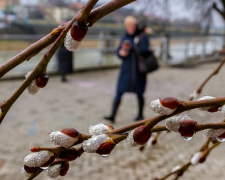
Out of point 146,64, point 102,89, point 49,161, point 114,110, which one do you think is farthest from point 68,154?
point 102,89

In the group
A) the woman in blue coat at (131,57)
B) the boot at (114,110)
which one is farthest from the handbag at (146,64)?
the boot at (114,110)

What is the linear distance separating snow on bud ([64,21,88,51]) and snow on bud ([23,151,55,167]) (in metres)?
0.15

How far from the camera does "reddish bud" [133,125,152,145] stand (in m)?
0.47

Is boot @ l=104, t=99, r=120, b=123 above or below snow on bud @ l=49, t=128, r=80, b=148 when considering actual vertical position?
below

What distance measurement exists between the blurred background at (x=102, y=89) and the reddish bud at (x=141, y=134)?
219 millimetres

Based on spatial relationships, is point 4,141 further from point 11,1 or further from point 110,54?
point 110,54

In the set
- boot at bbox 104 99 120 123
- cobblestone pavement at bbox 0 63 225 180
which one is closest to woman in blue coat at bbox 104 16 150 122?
boot at bbox 104 99 120 123

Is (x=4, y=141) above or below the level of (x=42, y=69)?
below

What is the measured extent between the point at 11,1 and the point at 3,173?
226 inches

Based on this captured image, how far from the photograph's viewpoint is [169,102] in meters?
0.46

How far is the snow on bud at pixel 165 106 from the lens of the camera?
0.46 m

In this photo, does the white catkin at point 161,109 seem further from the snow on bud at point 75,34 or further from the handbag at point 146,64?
the handbag at point 146,64

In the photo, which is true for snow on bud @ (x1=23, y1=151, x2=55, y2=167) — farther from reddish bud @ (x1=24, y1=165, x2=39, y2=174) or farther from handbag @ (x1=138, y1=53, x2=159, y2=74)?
handbag @ (x1=138, y1=53, x2=159, y2=74)

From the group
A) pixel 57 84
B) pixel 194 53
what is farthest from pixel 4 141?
pixel 194 53
